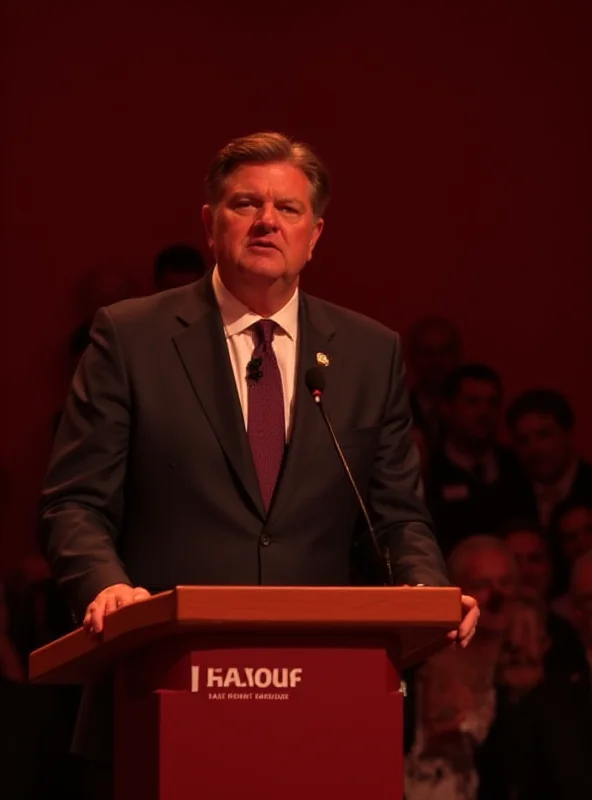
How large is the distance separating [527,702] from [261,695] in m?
2.83

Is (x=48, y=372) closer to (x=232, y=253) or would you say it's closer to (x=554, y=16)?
(x=554, y=16)

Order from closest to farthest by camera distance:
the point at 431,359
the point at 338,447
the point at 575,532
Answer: the point at 338,447 → the point at 575,532 → the point at 431,359

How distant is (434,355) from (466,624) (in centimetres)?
356

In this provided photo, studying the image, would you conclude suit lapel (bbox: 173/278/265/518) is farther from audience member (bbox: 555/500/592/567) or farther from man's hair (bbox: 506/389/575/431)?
man's hair (bbox: 506/389/575/431)

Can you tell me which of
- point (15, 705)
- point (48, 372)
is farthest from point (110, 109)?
point (15, 705)

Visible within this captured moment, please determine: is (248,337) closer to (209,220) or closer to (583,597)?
(209,220)

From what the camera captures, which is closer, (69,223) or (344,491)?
(344,491)

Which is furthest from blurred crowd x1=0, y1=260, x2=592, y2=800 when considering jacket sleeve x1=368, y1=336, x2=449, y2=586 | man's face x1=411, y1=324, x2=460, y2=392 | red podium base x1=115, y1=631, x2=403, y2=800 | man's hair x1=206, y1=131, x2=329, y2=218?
red podium base x1=115, y1=631, x2=403, y2=800

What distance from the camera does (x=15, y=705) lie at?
480cm

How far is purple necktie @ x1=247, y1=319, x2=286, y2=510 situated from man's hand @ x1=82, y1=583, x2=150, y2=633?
39 centimetres

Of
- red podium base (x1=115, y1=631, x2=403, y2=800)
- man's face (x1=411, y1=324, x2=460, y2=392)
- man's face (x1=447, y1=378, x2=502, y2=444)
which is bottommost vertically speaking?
red podium base (x1=115, y1=631, x2=403, y2=800)

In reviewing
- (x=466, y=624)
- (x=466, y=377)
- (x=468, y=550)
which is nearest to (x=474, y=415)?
(x=466, y=377)

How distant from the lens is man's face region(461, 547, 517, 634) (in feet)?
16.4

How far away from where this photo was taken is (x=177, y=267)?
5.57 m
